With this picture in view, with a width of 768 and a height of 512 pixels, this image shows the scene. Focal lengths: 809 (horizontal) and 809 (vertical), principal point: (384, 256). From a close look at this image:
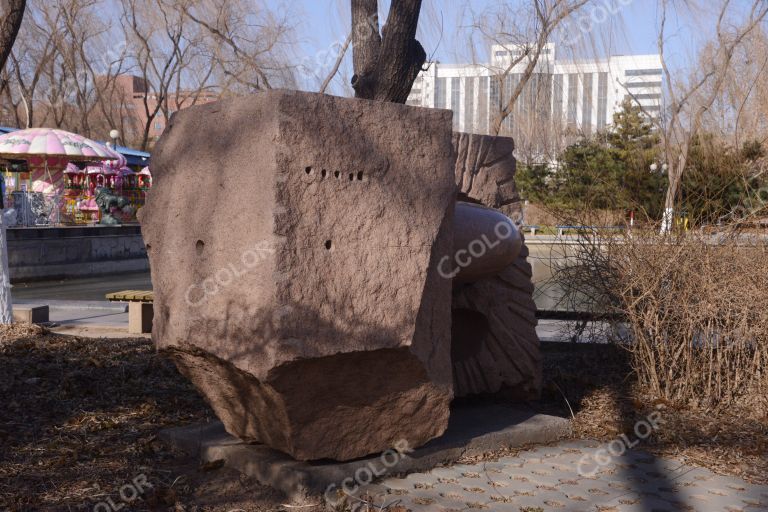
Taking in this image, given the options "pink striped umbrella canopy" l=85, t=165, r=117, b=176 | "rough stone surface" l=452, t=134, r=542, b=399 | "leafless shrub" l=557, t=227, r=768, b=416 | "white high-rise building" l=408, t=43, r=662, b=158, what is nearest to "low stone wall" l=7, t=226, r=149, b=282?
"pink striped umbrella canopy" l=85, t=165, r=117, b=176

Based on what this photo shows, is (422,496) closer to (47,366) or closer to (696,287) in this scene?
(696,287)

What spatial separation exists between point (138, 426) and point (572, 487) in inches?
87.4

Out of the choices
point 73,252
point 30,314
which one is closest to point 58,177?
point 73,252

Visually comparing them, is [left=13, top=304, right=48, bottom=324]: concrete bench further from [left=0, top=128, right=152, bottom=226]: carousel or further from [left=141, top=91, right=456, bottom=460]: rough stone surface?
[left=0, top=128, right=152, bottom=226]: carousel

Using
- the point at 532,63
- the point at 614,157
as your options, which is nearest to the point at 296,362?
the point at 532,63

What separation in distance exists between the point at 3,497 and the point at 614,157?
2083cm

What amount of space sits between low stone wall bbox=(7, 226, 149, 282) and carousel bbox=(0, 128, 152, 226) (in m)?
1.14

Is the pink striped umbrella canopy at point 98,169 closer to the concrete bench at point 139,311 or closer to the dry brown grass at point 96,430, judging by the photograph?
the concrete bench at point 139,311

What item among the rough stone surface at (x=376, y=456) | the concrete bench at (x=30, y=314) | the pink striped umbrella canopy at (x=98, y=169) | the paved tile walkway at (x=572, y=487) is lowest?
the paved tile walkway at (x=572, y=487)

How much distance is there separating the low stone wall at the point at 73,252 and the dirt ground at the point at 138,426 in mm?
9161

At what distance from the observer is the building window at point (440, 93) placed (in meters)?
37.2

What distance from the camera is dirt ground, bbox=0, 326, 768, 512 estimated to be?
318 centimetres

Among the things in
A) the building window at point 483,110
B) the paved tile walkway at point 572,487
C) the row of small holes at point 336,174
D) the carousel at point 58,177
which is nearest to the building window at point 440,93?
the building window at point 483,110

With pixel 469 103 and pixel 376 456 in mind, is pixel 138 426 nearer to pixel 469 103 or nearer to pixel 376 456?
pixel 376 456
